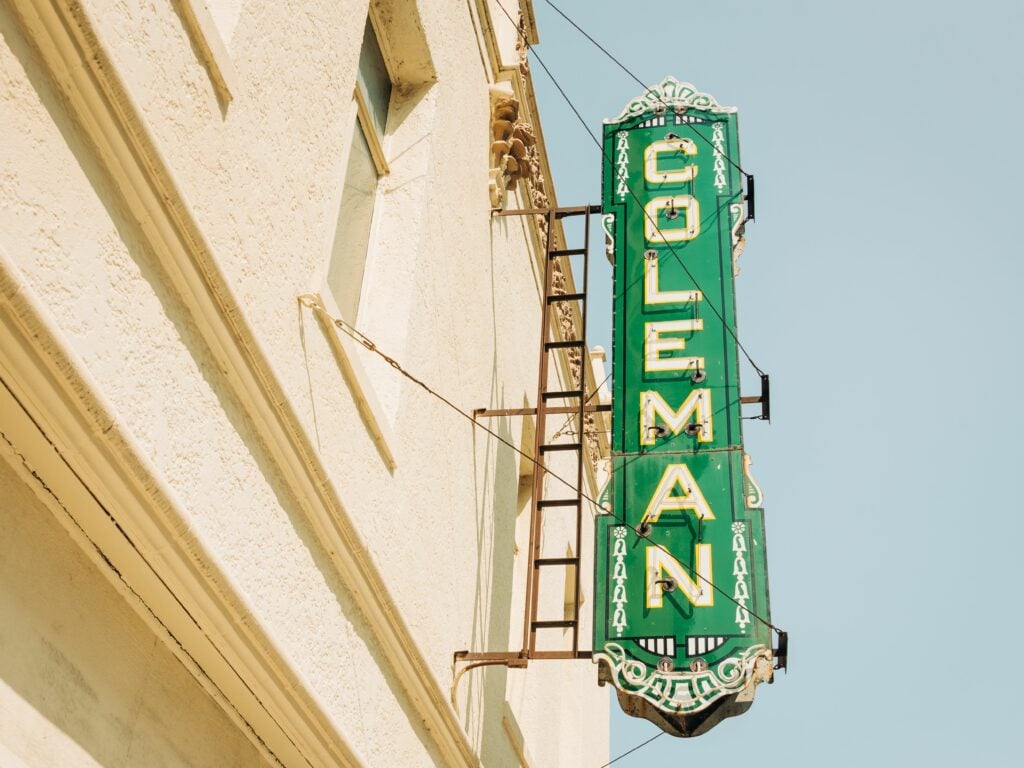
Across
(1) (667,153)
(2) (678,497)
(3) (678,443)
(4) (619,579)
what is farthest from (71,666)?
(1) (667,153)

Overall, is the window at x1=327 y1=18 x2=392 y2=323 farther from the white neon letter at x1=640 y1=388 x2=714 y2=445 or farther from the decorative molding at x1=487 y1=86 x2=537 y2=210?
the white neon letter at x1=640 y1=388 x2=714 y2=445

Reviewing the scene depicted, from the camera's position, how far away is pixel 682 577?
7.53 metres

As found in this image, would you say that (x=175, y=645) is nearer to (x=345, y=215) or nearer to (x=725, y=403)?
(x=345, y=215)

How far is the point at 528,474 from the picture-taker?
37.5 feet

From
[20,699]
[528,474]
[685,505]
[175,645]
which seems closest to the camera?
[20,699]

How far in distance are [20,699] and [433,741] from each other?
3630 mm

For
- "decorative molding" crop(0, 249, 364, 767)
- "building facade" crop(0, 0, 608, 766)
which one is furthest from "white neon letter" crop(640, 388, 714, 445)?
→ "decorative molding" crop(0, 249, 364, 767)

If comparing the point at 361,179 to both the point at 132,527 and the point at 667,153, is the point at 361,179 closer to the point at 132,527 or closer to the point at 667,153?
the point at 667,153

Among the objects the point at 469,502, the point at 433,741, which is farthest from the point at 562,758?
the point at 433,741

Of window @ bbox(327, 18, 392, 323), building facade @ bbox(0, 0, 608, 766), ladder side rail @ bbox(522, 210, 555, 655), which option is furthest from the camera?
ladder side rail @ bbox(522, 210, 555, 655)

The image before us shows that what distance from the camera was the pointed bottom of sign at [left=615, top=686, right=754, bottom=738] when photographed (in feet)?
23.1

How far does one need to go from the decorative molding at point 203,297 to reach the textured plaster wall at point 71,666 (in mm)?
258

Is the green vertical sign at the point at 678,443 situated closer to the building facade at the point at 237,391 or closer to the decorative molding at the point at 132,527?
the building facade at the point at 237,391

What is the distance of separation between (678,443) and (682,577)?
991mm
